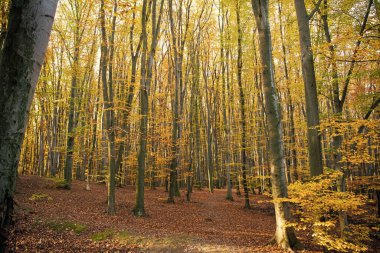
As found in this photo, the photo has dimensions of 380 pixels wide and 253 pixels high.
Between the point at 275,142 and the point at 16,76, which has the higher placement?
the point at 16,76

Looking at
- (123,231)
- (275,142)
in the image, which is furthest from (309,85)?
(123,231)

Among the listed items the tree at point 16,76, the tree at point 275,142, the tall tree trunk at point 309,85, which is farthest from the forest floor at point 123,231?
the tall tree trunk at point 309,85

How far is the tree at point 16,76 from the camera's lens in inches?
71.2

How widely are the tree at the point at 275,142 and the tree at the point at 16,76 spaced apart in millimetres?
6172

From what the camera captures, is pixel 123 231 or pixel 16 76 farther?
pixel 123 231

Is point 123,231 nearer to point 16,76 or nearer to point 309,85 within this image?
point 16,76

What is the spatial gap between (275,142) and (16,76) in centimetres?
647

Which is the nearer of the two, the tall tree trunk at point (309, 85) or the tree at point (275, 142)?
the tree at point (275, 142)

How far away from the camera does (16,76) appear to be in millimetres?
1874

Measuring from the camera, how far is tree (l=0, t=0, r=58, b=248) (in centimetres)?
181

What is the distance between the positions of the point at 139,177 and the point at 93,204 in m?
3.14

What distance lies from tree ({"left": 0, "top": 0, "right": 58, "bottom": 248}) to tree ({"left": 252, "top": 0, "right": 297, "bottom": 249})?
6172 millimetres

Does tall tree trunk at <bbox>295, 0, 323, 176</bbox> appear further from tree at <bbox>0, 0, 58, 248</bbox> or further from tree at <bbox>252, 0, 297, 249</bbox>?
tree at <bbox>0, 0, 58, 248</bbox>

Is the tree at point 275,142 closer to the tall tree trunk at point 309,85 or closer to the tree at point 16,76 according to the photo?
the tall tree trunk at point 309,85
